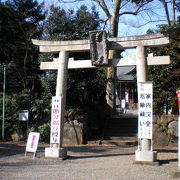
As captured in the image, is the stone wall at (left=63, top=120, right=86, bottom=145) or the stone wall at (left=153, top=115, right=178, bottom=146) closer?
the stone wall at (left=153, top=115, right=178, bottom=146)

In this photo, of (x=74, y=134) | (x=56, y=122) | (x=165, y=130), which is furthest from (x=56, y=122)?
(x=165, y=130)

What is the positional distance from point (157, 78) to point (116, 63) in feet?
19.9

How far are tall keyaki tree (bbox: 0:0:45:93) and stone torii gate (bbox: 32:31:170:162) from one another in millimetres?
9750

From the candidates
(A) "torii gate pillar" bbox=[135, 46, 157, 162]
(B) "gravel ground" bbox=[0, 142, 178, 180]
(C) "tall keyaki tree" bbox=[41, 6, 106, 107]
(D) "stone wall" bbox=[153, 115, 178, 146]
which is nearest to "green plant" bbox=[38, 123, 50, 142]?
(C) "tall keyaki tree" bbox=[41, 6, 106, 107]

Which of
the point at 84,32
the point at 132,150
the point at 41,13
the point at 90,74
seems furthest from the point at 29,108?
the point at 41,13

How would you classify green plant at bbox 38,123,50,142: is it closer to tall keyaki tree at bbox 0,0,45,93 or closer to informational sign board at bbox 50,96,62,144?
informational sign board at bbox 50,96,62,144

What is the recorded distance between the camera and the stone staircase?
15.8 meters

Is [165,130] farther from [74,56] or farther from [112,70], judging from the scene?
[112,70]

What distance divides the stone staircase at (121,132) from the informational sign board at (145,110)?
5196 mm

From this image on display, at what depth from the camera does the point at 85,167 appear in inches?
379

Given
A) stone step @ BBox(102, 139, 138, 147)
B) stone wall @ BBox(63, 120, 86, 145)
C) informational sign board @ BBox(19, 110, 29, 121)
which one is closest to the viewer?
stone step @ BBox(102, 139, 138, 147)

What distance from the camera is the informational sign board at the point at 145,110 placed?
10398mm

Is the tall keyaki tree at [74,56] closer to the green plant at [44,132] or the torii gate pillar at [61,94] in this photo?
the green plant at [44,132]

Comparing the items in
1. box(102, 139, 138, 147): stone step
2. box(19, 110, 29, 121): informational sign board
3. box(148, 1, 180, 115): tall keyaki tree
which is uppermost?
box(148, 1, 180, 115): tall keyaki tree
